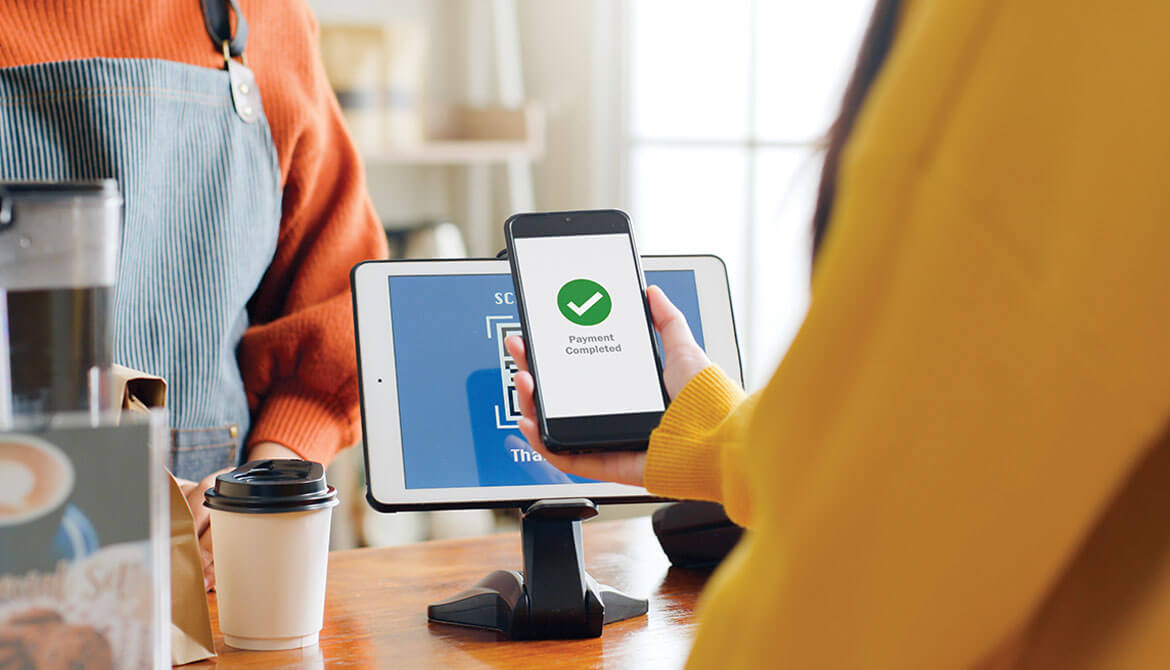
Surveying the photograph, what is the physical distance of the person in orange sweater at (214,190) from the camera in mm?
954

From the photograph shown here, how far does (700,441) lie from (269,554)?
1.01 feet

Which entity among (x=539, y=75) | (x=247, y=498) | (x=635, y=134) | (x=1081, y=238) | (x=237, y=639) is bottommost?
(x=237, y=639)

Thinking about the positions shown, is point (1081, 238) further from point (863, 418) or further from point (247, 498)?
point (247, 498)

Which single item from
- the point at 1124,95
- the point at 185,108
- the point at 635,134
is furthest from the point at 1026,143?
the point at 635,134

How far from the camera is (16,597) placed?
0.43 m

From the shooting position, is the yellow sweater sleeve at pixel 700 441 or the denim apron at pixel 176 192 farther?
the denim apron at pixel 176 192

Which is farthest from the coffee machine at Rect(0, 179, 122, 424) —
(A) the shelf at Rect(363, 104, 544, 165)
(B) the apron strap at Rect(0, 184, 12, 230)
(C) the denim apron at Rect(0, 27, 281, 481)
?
(A) the shelf at Rect(363, 104, 544, 165)

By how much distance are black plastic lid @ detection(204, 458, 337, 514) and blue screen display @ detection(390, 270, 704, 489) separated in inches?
4.0

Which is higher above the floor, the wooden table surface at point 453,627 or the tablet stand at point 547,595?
the tablet stand at point 547,595

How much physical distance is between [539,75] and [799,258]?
91.9 inches

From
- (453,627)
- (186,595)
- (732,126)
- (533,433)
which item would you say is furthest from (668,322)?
(732,126)

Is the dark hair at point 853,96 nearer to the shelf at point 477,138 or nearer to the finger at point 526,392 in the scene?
the finger at point 526,392

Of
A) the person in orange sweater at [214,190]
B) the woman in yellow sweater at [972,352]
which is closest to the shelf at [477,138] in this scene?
the person in orange sweater at [214,190]

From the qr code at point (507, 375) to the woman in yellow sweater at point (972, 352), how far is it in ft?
1.58
